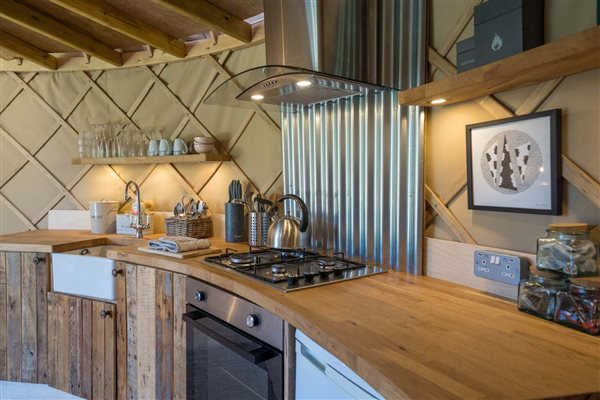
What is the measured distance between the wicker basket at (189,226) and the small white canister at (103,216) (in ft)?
1.72

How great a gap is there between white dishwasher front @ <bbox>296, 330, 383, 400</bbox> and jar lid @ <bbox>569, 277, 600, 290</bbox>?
53cm

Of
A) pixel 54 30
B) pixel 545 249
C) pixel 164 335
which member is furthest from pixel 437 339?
pixel 54 30

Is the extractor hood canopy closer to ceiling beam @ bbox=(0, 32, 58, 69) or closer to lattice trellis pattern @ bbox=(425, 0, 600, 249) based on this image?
lattice trellis pattern @ bbox=(425, 0, 600, 249)

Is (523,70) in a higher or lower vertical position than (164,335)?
higher

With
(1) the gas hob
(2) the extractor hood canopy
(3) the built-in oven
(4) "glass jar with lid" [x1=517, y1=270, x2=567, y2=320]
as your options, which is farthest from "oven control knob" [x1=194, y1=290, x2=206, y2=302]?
(4) "glass jar with lid" [x1=517, y1=270, x2=567, y2=320]

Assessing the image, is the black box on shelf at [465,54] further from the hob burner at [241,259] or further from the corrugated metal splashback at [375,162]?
the hob burner at [241,259]

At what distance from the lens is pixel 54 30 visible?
2.25 m

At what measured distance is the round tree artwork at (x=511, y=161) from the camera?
1.14 meters

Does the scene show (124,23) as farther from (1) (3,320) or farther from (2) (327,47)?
(1) (3,320)

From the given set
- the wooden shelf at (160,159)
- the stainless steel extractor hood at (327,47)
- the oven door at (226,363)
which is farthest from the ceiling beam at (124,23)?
the oven door at (226,363)

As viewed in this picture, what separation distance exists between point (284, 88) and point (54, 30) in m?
1.58

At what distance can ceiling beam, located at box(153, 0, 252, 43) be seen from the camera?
6.09 ft

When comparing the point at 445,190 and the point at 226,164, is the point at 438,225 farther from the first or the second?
the point at 226,164

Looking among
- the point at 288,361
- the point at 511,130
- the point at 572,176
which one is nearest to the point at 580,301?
the point at 572,176
